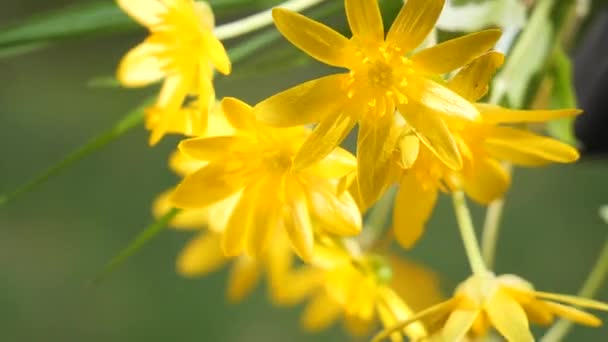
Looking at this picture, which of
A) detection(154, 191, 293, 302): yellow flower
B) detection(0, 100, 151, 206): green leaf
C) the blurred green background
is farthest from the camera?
the blurred green background

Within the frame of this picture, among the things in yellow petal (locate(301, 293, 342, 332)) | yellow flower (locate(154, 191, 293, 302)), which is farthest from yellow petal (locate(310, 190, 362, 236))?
yellow petal (locate(301, 293, 342, 332))

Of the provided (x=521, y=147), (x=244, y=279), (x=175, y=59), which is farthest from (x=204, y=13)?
(x=244, y=279)

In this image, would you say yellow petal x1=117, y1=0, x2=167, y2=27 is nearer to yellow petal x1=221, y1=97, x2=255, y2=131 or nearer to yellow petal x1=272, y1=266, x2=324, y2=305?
→ yellow petal x1=221, y1=97, x2=255, y2=131

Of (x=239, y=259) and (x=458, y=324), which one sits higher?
(x=458, y=324)

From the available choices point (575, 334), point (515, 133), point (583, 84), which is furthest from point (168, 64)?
point (575, 334)

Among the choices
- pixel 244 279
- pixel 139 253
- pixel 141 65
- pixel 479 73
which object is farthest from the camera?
pixel 139 253

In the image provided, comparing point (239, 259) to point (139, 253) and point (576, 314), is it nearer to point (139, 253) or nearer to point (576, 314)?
point (576, 314)
